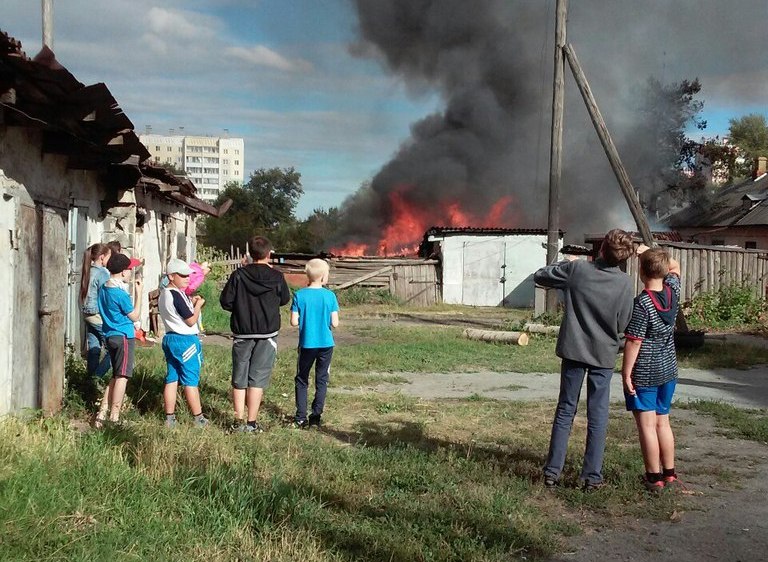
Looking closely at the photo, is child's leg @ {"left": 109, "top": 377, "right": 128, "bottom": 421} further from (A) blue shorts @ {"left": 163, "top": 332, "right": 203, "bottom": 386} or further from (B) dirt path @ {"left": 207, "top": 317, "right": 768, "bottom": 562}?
(B) dirt path @ {"left": 207, "top": 317, "right": 768, "bottom": 562}

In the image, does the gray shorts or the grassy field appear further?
the gray shorts

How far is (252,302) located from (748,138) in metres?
59.2

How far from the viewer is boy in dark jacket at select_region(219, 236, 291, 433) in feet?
22.2

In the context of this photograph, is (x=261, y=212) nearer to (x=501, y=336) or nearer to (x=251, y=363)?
(x=501, y=336)

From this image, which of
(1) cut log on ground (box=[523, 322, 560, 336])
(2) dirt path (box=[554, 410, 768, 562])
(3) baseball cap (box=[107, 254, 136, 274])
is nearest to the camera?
(2) dirt path (box=[554, 410, 768, 562])

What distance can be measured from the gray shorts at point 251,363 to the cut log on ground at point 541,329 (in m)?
10.0

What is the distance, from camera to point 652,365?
17.8 feet

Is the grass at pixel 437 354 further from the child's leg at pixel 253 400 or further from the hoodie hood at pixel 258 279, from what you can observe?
the hoodie hood at pixel 258 279

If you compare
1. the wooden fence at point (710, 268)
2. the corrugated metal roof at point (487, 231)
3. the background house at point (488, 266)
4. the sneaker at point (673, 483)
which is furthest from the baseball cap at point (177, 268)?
the background house at point (488, 266)

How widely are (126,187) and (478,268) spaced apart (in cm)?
1865

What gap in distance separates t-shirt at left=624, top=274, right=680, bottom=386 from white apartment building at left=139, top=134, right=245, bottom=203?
123 m

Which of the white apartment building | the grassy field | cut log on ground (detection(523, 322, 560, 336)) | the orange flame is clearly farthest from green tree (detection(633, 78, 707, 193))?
the white apartment building

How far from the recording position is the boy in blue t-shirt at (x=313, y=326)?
718cm

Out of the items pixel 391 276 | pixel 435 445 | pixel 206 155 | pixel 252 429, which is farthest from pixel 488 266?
pixel 206 155
